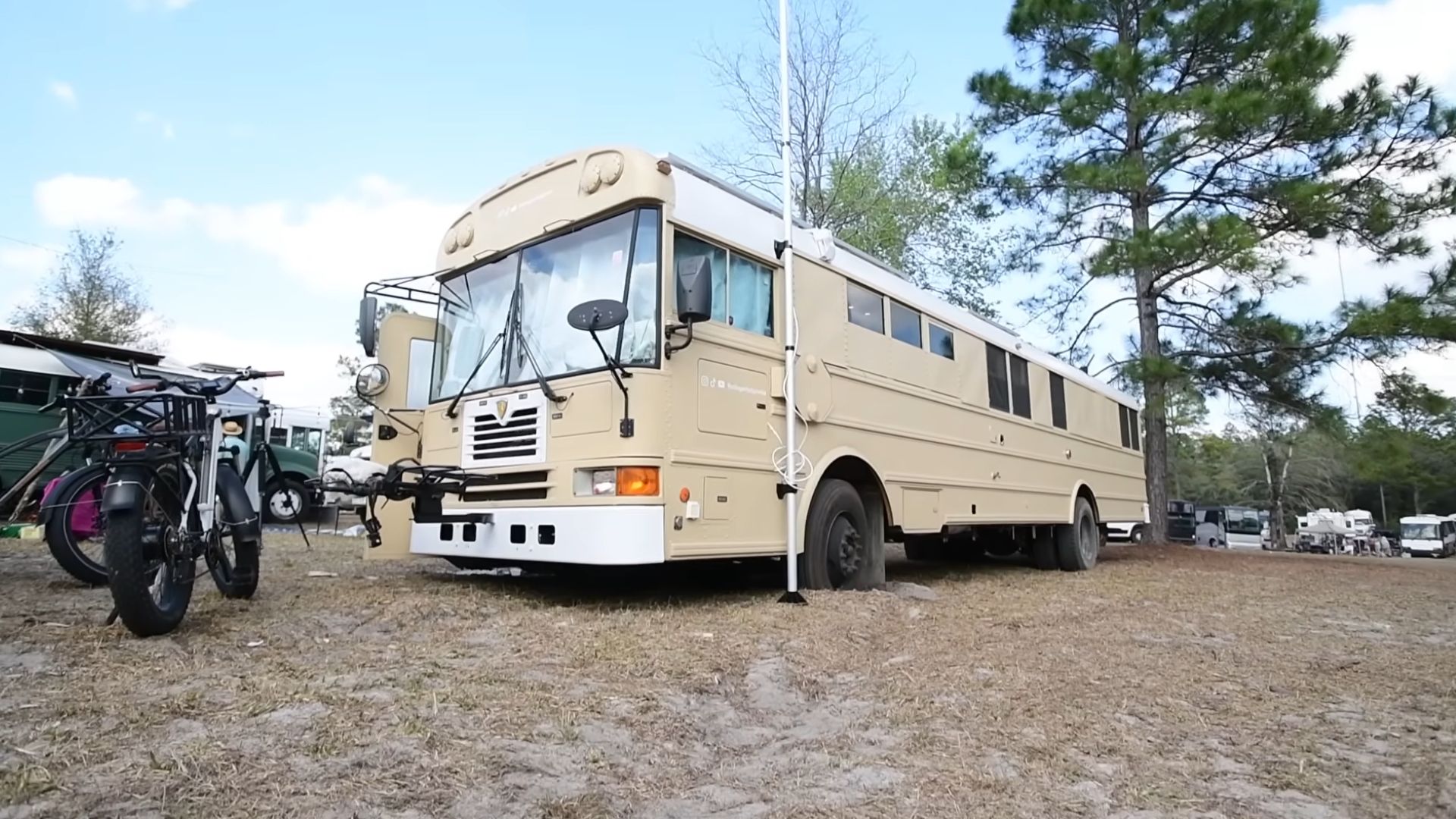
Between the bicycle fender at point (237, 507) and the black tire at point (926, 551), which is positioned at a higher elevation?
the bicycle fender at point (237, 507)

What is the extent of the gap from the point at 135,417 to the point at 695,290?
2.71m

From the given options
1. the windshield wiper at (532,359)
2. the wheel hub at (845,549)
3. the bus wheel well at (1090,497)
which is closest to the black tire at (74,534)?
the windshield wiper at (532,359)

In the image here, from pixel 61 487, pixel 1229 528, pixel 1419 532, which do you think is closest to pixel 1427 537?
pixel 1419 532

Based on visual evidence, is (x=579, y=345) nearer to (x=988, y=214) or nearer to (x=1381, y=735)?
(x=1381, y=735)

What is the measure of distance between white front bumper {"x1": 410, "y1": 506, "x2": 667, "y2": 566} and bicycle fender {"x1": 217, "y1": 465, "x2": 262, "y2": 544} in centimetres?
112

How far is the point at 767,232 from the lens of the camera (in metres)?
6.16

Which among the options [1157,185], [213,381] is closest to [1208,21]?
[1157,185]

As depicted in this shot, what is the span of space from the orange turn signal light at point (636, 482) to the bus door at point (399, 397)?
2.40 metres

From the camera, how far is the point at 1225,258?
12.4 m

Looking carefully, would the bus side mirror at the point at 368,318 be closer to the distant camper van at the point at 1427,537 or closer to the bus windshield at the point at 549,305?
the bus windshield at the point at 549,305

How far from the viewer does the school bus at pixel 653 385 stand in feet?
16.4

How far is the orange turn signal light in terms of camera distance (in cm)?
489

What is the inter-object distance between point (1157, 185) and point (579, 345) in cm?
1284

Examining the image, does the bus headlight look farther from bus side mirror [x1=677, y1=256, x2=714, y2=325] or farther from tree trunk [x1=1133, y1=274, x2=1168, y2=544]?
tree trunk [x1=1133, y1=274, x2=1168, y2=544]
